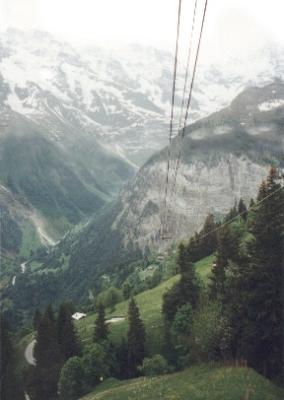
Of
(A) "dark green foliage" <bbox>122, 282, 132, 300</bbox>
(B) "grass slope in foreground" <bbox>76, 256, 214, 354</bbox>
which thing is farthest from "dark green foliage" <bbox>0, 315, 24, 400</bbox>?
(A) "dark green foliage" <bbox>122, 282, 132, 300</bbox>

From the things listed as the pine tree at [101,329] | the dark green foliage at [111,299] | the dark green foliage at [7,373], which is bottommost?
the dark green foliage at [7,373]

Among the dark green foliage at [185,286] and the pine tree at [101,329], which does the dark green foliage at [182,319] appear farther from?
the pine tree at [101,329]

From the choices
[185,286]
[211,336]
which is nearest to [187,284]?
[185,286]

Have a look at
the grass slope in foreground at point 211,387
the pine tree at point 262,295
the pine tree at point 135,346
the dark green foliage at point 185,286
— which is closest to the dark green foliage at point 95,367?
the pine tree at point 135,346

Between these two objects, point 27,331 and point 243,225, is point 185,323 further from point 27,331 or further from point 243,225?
point 27,331

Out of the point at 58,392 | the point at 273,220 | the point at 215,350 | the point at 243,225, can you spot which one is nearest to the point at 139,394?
the point at 215,350

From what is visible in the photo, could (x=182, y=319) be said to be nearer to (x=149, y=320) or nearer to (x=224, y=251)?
(x=224, y=251)

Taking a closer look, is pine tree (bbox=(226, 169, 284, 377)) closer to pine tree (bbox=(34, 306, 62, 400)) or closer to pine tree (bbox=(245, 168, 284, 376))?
pine tree (bbox=(245, 168, 284, 376))

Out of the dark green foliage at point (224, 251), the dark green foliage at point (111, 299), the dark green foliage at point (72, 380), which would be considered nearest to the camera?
the dark green foliage at point (224, 251)
